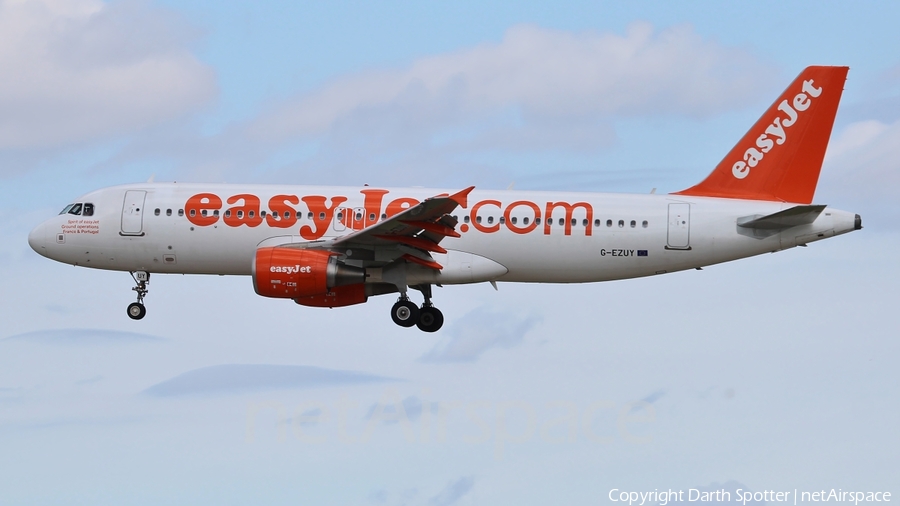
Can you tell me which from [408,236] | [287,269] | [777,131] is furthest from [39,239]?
[777,131]

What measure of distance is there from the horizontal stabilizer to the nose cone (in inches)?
816

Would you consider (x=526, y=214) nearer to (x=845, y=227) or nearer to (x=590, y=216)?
(x=590, y=216)

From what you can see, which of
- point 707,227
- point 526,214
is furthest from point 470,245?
point 707,227

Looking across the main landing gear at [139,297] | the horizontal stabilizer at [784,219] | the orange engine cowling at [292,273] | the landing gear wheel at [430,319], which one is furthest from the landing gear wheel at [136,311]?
the horizontal stabilizer at [784,219]

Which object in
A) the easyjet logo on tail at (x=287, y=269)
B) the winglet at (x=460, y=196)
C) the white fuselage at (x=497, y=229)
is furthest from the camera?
the white fuselage at (x=497, y=229)

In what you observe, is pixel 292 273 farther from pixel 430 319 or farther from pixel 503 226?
pixel 503 226

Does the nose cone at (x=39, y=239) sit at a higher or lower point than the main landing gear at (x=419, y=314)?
higher

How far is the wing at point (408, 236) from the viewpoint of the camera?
28125 millimetres

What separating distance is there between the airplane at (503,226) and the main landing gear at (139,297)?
227mm

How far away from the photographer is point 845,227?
99.7ft

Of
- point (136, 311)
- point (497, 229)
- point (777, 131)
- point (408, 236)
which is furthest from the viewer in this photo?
point (136, 311)

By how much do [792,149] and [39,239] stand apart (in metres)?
22.8

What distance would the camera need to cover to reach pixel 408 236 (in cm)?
2950

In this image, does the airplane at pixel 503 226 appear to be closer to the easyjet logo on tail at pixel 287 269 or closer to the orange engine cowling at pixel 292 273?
the orange engine cowling at pixel 292 273
